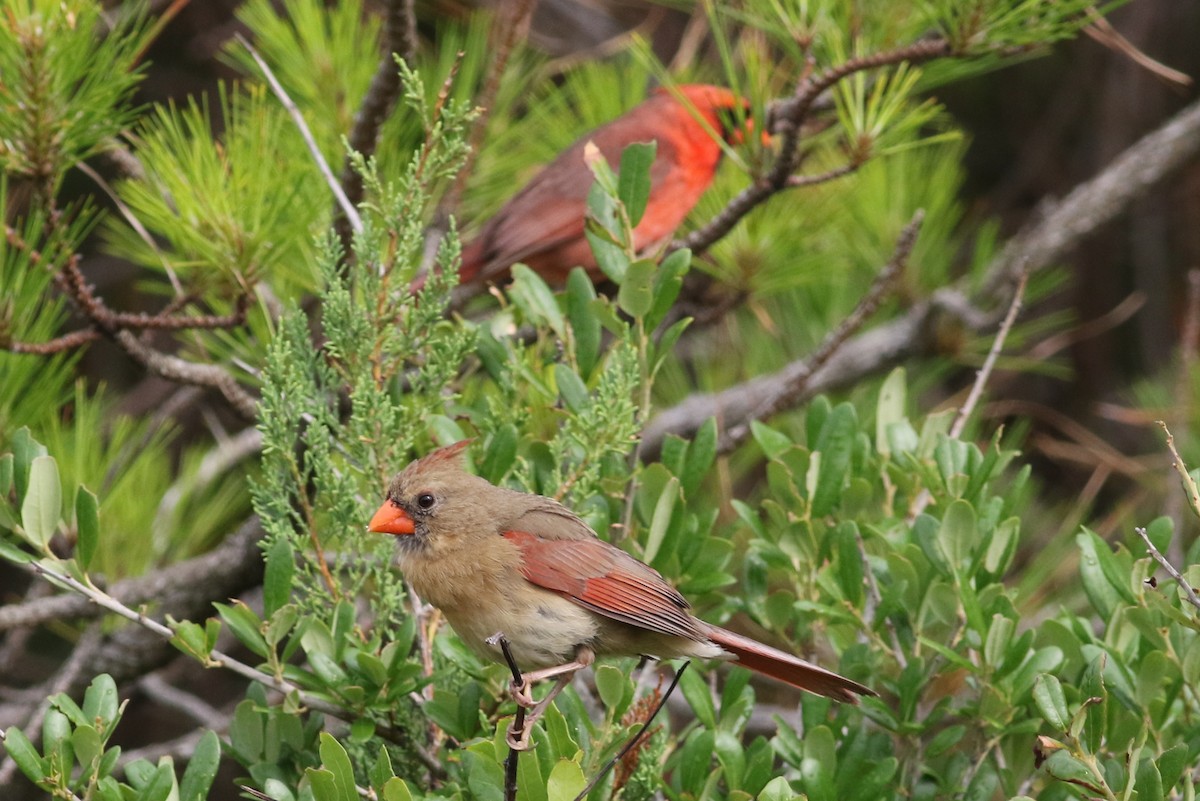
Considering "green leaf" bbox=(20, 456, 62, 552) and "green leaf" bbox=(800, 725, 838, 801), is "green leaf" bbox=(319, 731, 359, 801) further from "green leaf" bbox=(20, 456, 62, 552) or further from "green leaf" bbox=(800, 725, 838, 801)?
"green leaf" bbox=(800, 725, 838, 801)

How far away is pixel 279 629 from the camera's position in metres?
2.08

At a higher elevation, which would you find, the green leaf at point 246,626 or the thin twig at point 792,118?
the thin twig at point 792,118

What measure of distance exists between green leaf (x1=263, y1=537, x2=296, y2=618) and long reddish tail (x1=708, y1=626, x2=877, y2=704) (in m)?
0.68

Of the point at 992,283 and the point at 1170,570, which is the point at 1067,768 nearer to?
the point at 1170,570

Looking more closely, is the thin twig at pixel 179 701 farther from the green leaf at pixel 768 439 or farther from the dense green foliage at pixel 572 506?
the green leaf at pixel 768 439

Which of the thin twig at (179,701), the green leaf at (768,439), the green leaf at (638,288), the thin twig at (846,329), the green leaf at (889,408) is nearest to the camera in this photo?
the green leaf at (638,288)

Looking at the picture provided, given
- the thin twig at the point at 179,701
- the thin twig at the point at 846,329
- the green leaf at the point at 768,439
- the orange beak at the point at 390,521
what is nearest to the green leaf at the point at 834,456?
the green leaf at the point at 768,439

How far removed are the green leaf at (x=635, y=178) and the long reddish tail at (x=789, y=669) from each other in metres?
0.75

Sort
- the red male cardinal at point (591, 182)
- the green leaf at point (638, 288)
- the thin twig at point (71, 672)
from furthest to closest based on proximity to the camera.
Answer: the red male cardinal at point (591, 182) < the thin twig at point (71, 672) < the green leaf at point (638, 288)

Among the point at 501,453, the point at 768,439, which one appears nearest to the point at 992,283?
the point at 768,439

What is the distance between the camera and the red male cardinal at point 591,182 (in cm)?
401

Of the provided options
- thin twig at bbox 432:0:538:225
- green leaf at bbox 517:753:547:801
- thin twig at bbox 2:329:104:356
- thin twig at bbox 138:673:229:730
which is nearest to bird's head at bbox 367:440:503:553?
green leaf at bbox 517:753:547:801

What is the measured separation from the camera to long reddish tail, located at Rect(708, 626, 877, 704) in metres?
2.21

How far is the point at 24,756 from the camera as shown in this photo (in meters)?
1.93
